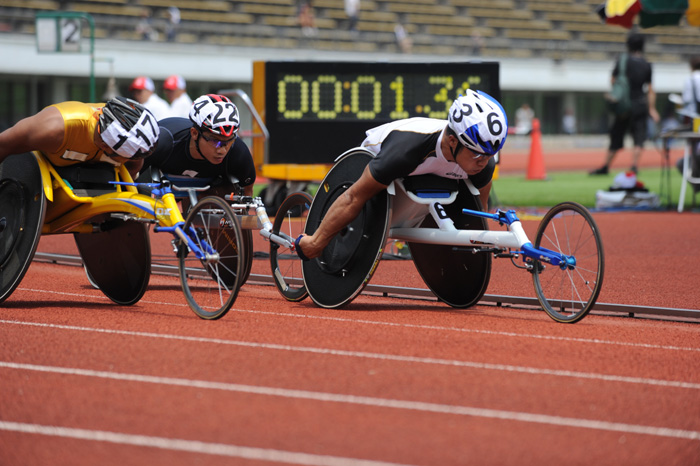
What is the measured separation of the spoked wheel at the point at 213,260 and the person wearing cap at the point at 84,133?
692 millimetres

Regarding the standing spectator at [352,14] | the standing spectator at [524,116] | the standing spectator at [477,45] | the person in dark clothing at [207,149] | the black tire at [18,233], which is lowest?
the standing spectator at [524,116]

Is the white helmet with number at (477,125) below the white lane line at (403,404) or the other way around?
the other way around

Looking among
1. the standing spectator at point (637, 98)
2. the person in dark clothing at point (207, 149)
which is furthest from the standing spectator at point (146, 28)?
the person in dark clothing at point (207, 149)

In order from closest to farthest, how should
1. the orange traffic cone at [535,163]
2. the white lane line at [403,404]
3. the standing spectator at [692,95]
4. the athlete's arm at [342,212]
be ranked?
the white lane line at [403,404], the athlete's arm at [342,212], the standing spectator at [692,95], the orange traffic cone at [535,163]

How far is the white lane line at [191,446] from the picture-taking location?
3.88m

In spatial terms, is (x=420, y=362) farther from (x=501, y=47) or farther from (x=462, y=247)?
(x=501, y=47)

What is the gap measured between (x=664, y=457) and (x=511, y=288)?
4.83m

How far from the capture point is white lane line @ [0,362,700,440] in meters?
4.37

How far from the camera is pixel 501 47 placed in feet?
152

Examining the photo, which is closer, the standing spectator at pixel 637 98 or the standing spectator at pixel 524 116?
the standing spectator at pixel 637 98

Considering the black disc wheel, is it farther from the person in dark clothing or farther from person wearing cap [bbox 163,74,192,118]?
person wearing cap [bbox 163,74,192,118]

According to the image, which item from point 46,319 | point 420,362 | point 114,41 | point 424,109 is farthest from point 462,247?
point 114,41

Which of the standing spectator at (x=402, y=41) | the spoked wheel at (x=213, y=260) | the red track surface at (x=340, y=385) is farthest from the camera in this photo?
the standing spectator at (x=402, y=41)

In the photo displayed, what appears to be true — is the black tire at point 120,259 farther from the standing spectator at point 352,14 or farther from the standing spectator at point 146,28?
the standing spectator at point 352,14
